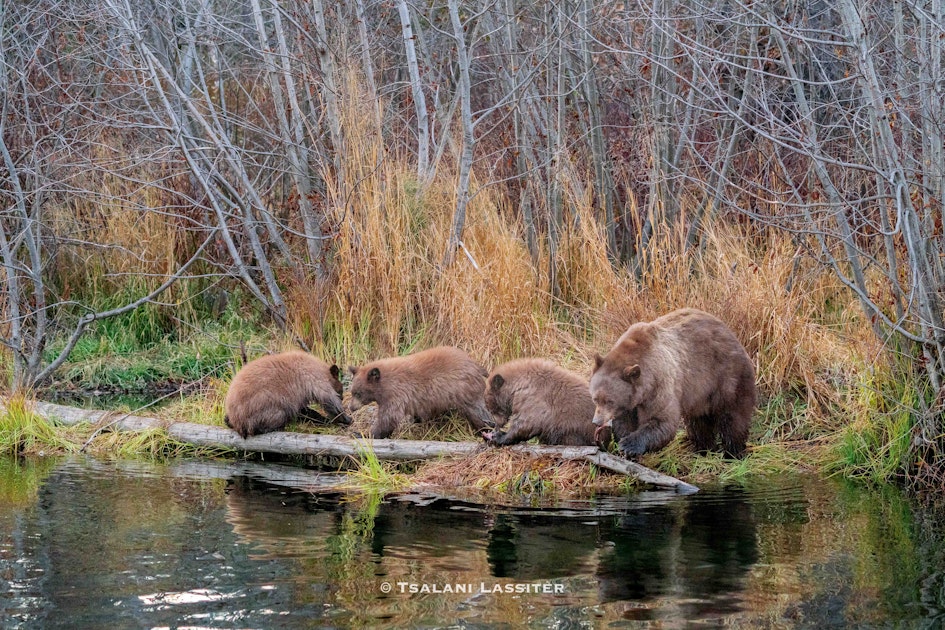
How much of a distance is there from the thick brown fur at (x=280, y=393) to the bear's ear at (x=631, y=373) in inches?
107

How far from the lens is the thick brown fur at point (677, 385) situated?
7766 mm

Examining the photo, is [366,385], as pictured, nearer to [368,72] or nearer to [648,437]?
[648,437]

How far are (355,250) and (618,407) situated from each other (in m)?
4.30

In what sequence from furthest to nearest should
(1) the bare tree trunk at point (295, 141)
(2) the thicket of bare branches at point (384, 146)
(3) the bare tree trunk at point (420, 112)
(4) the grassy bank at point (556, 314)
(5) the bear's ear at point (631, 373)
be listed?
(3) the bare tree trunk at point (420, 112), (1) the bare tree trunk at point (295, 141), (2) the thicket of bare branches at point (384, 146), (4) the grassy bank at point (556, 314), (5) the bear's ear at point (631, 373)

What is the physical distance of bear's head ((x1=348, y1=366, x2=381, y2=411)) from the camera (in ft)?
28.9

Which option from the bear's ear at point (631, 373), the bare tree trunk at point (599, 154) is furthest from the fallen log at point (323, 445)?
the bare tree trunk at point (599, 154)

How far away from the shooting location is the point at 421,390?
28.9 feet

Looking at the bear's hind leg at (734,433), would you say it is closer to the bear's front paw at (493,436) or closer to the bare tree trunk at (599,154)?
the bear's front paw at (493,436)

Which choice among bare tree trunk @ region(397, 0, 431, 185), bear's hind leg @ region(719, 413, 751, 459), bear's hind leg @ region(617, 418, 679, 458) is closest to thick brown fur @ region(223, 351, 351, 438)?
bear's hind leg @ region(617, 418, 679, 458)

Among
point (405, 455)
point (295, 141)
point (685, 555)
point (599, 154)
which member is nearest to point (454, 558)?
point (685, 555)

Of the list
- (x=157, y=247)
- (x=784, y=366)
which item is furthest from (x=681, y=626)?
(x=157, y=247)

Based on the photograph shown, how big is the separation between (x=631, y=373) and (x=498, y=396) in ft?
3.95

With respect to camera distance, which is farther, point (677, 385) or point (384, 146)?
point (384, 146)

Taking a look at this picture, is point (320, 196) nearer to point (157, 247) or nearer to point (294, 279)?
point (294, 279)
